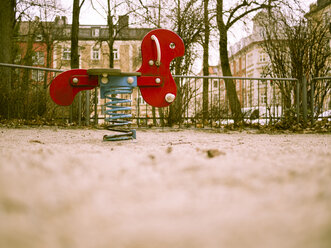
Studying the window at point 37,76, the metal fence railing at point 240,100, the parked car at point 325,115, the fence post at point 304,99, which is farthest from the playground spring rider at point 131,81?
the parked car at point 325,115

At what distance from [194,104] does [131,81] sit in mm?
3525

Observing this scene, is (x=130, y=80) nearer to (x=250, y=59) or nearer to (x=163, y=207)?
(x=163, y=207)

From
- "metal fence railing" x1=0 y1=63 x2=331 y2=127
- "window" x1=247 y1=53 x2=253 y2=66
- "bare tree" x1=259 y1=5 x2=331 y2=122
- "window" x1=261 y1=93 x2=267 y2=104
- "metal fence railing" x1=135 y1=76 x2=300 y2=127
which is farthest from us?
"window" x1=247 y1=53 x2=253 y2=66

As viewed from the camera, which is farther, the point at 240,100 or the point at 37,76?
the point at 240,100

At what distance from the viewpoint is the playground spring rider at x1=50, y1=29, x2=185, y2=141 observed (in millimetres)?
3148

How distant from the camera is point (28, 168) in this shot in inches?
46.7

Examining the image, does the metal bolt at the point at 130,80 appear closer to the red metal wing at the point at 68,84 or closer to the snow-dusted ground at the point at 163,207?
the red metal wing at the point at 68,84

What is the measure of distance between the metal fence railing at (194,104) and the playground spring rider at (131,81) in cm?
291

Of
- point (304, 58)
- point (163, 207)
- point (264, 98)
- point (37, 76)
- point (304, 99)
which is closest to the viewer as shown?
point (163, 207)

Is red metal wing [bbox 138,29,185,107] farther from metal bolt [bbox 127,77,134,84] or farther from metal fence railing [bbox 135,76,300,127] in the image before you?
metal fence railing [bbox 135,76,300,127]

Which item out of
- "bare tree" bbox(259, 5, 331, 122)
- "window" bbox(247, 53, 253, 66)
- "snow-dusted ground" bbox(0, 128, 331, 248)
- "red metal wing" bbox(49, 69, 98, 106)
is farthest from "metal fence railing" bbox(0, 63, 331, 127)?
"window" bbox(247, 53, 253, 66)

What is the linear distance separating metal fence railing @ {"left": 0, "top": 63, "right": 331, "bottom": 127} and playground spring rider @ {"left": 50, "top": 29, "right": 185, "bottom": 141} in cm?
291

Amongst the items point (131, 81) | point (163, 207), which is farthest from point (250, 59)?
point (163, 207)

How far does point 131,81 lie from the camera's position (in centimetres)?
315
